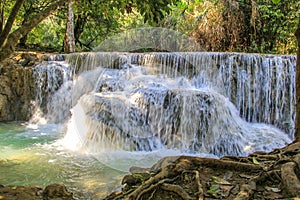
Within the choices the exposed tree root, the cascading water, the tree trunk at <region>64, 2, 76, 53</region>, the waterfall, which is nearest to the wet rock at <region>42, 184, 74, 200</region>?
the cascading water

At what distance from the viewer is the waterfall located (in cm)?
725

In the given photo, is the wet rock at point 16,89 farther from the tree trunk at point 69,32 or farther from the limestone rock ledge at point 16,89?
the tree trunk at point 69,32

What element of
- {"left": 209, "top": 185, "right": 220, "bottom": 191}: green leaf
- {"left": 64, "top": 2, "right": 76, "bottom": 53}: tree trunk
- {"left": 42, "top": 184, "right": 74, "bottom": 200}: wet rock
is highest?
{"left": 64, "top": 2, "right": 76, "bottom": 53}: tree trunk

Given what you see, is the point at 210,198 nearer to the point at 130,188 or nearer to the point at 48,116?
the point at 130,188

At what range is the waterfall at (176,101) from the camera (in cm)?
725

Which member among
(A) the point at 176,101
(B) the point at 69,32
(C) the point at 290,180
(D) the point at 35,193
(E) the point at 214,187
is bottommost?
(D) the point at 35,193

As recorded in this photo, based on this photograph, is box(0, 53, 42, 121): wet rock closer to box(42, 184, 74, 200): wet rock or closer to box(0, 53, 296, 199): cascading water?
box(0, 53, 296, 199): cascading water

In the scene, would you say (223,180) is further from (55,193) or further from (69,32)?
(69,32)

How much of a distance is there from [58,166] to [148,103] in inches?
106

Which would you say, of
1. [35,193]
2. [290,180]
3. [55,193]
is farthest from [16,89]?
[290,180]

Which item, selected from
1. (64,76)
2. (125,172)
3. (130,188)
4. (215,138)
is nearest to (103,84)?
(64,76)

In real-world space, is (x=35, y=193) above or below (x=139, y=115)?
below

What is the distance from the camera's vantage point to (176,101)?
292 inches

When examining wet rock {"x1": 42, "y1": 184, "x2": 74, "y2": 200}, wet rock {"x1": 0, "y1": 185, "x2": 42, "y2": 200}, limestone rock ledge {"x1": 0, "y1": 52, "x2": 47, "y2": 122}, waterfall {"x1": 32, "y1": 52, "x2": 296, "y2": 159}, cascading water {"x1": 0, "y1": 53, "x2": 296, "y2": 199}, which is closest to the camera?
wet rock {"x1": 0, "y1": 185, "x2": 42, "y2": 200}
